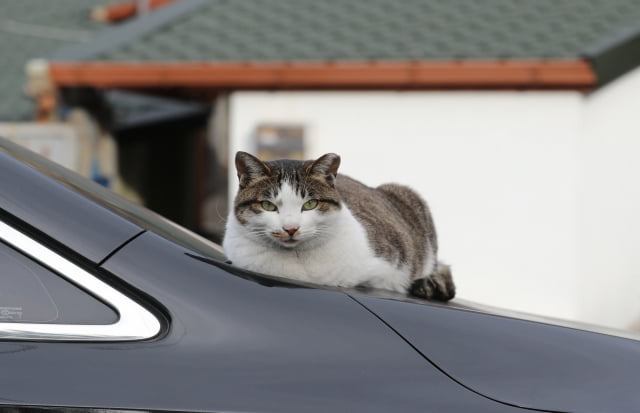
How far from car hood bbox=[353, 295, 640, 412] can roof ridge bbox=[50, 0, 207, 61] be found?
637cm

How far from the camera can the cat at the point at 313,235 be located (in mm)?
2771

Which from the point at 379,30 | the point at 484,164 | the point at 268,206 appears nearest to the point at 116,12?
the point at 379,30

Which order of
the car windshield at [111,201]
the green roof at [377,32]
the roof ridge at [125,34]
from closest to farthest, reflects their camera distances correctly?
the car windshield at [111,201]
the green roof at [377,32]
the roof ridge at [125,34]

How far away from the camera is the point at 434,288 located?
9.53 feet

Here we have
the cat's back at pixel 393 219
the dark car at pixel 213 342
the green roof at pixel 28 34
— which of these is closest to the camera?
A: the dark car at pixel 213 342

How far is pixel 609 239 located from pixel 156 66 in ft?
13.2

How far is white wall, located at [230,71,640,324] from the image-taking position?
308 inches

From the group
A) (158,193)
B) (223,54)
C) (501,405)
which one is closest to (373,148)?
(223,54)

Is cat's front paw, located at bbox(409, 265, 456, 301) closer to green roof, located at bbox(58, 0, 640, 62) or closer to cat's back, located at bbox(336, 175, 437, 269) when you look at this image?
cat's back, located at bbox(336, 175, 437, 269)

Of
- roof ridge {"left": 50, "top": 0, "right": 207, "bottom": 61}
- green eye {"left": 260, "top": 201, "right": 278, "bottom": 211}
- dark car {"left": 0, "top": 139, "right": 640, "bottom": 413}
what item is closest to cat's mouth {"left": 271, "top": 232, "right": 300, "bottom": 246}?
green eye {"left": 260, "top": 201, "right": 278, "bottom": 211}

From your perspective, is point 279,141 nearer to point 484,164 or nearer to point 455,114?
point 455,114

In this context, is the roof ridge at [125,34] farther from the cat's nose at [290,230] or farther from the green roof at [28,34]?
the cat's nose at [290,230]

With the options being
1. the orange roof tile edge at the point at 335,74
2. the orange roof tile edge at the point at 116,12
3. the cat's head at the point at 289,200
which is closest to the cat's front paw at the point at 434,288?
the cat's head at the point at 289,200

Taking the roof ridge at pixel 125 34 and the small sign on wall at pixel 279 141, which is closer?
the small sign on wall at pixel 279 141
